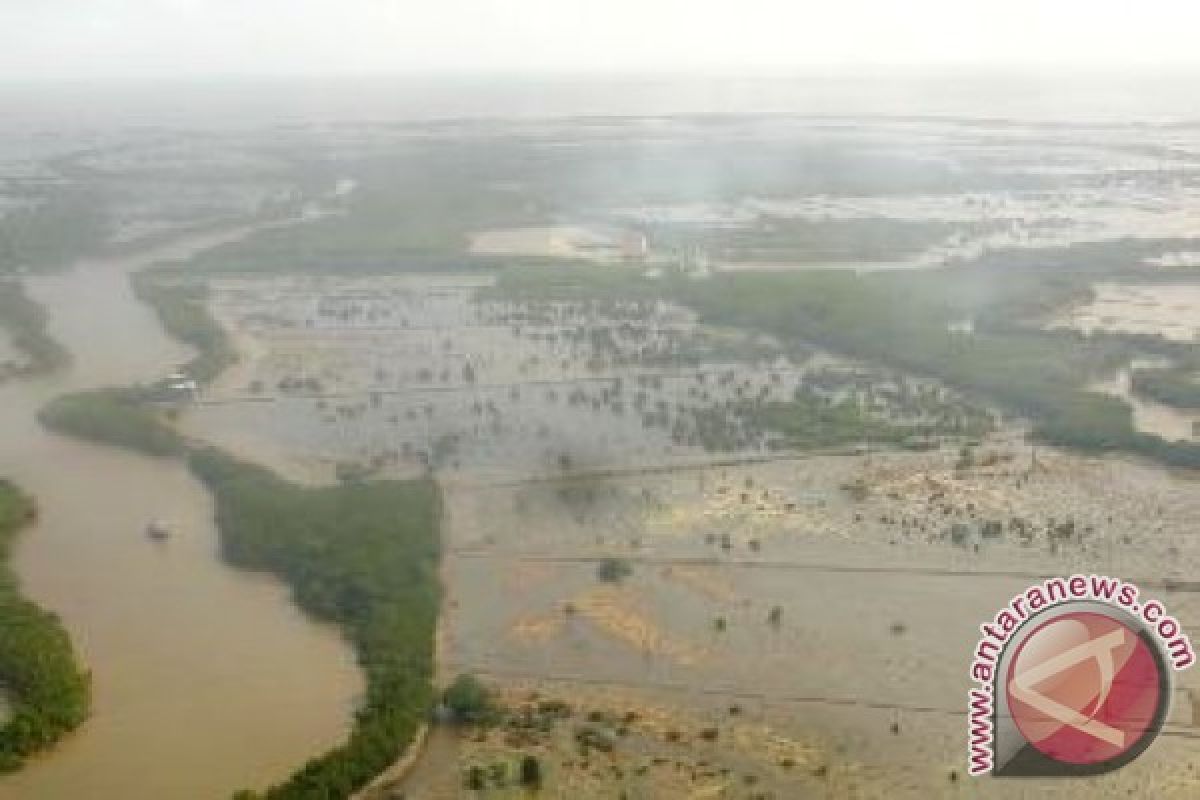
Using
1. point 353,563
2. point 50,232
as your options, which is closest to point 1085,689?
point 353,563

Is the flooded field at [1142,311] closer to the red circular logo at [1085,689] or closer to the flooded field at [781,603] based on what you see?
the flooded field at [781,603]

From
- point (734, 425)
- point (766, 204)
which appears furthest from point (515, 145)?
point (734, 425)

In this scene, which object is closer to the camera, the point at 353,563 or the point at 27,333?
the point at 353,563

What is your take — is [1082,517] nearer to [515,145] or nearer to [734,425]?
[734,425]

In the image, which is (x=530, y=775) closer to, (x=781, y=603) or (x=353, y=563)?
(x=781, y=603)

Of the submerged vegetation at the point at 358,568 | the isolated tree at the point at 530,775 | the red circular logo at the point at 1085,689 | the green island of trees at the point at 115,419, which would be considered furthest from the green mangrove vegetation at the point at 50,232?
the red circular logo at the point at 1085,689
